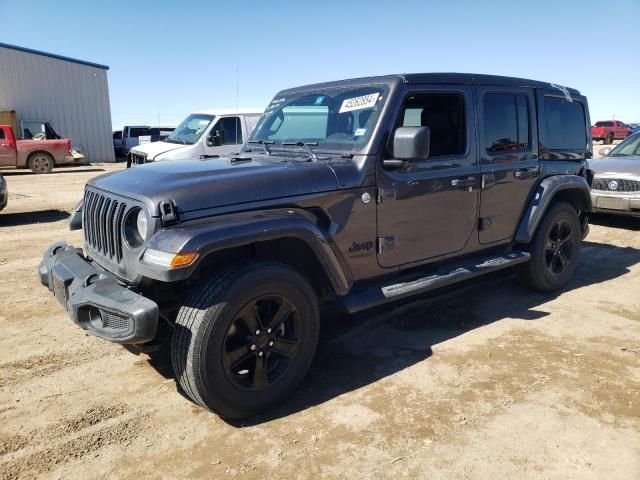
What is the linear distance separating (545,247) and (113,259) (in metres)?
3.91

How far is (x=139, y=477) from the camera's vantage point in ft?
8.07

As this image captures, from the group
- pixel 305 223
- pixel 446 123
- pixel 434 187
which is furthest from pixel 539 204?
pixel 305 223

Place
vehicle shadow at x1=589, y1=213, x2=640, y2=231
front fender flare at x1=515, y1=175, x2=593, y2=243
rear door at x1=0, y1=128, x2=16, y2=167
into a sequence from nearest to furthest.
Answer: front fender flare at x1=515, y1=175, x2=593, y2=243 < vehicle shadow at x1=589, y1=213, x2=640, y2=231 < rear door at x1=0, y1=128, x2=16, y2=167

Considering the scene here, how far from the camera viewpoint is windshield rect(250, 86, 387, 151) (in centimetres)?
362

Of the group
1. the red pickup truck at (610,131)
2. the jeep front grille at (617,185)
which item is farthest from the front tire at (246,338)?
the red pickup truck at (610,131)

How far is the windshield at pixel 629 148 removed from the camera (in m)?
8.91

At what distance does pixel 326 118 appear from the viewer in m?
3.88

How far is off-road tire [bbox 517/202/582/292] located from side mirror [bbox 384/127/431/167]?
2113 mm

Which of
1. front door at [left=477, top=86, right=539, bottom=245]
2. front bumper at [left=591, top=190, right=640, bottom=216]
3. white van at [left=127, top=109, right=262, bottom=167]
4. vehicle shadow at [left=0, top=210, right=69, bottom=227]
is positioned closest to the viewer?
front door at [left=477, top=86, right=539, bottom=245]

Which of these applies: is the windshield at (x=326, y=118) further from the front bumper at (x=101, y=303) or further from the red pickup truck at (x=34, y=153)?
the red pickup truck at (x=34, y=153)

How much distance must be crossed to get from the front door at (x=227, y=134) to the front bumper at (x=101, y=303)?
6924mm

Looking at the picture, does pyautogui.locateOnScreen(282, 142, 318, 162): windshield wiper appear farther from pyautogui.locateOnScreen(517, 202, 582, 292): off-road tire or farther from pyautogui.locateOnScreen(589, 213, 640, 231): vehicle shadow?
pyautogui.locateOnScreen(589, 213, 640, 231): vehicle shadow

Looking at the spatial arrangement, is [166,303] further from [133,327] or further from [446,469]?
[446,469]

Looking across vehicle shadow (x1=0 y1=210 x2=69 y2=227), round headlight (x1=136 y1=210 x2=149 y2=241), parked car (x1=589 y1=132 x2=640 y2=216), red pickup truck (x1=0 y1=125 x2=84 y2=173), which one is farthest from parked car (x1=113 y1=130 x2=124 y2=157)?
round headlight (x1=136 y1=210 x2=149 y2=241)
